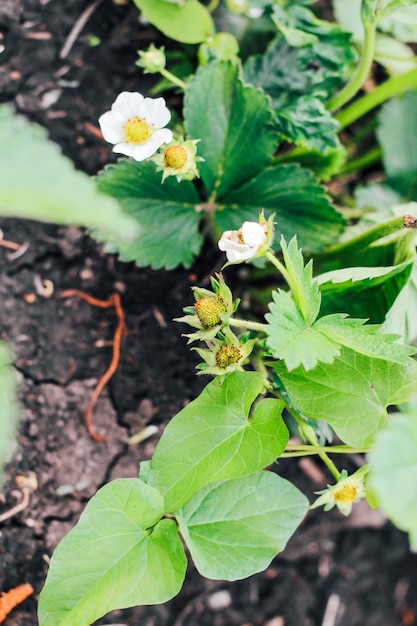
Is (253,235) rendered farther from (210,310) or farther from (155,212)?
(155,212)

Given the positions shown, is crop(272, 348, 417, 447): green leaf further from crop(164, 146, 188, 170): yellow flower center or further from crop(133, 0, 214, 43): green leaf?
crop(133, 0, 214, 43): green leaf

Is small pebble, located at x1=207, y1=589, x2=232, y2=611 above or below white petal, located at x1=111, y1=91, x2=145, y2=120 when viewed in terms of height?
below

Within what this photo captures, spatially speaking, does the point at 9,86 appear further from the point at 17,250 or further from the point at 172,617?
the point at 172,617

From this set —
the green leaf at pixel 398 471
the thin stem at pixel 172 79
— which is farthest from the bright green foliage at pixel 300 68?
the green leaf at pixel 398 471

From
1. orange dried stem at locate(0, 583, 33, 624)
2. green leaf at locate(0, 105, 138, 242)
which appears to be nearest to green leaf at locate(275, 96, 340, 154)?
green leaf at locate(0, 105, 138, 242)

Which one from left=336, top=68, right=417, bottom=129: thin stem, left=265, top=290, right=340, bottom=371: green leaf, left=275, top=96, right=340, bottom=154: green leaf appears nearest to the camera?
left=265, top=290, right=340, bottom=371: green leaf

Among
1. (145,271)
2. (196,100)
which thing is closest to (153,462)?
(145,271)

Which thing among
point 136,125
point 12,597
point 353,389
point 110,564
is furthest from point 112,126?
point 12,597

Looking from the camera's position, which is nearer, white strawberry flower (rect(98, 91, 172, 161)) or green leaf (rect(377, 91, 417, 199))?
white strawberry flower (rect(98, 91, 172, 161))
